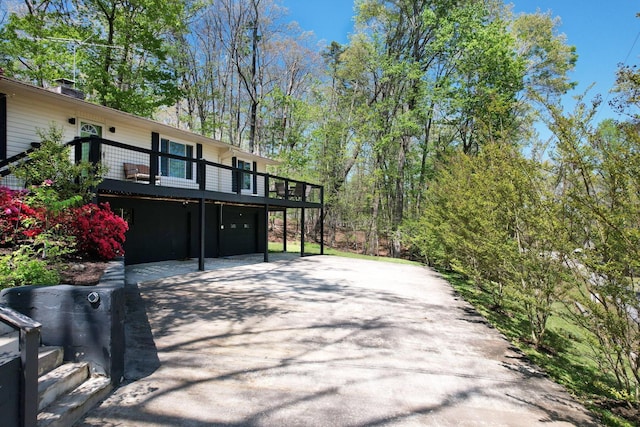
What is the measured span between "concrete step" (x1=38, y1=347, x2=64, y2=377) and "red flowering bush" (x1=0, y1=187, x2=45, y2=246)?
2.34 m

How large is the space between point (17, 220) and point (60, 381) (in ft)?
10.4

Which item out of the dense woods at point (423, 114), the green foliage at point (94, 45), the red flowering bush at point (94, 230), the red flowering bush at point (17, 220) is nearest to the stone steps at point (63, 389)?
the red flowering bush at point (17, 220)

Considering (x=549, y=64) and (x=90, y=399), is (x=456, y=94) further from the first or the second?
(x=90, y=399)

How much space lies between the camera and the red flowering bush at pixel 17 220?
4.61 metres

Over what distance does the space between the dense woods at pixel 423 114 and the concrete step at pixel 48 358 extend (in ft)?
15.8

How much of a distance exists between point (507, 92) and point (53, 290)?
901 inches

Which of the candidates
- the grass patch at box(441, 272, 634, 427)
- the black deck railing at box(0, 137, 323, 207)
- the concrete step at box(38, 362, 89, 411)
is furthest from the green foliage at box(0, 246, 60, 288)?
the grass patch at box(441, 272, 634, 427)

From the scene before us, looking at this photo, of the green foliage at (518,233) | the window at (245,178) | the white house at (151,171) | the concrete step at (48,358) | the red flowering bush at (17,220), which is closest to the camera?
the concrete step at (48,358)

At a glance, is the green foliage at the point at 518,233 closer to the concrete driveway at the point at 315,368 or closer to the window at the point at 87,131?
the concrete driveway at the point at 315,368

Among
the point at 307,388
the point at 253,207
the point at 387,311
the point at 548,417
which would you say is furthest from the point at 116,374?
the point at 253,207

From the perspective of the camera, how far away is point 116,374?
3.13 metres

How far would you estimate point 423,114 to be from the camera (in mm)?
22250

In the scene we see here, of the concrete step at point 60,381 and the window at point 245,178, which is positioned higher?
the window at point 245,178

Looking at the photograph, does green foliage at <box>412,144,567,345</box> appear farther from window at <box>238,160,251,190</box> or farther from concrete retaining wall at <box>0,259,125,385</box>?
window at <box>238,160,251,190</box>
